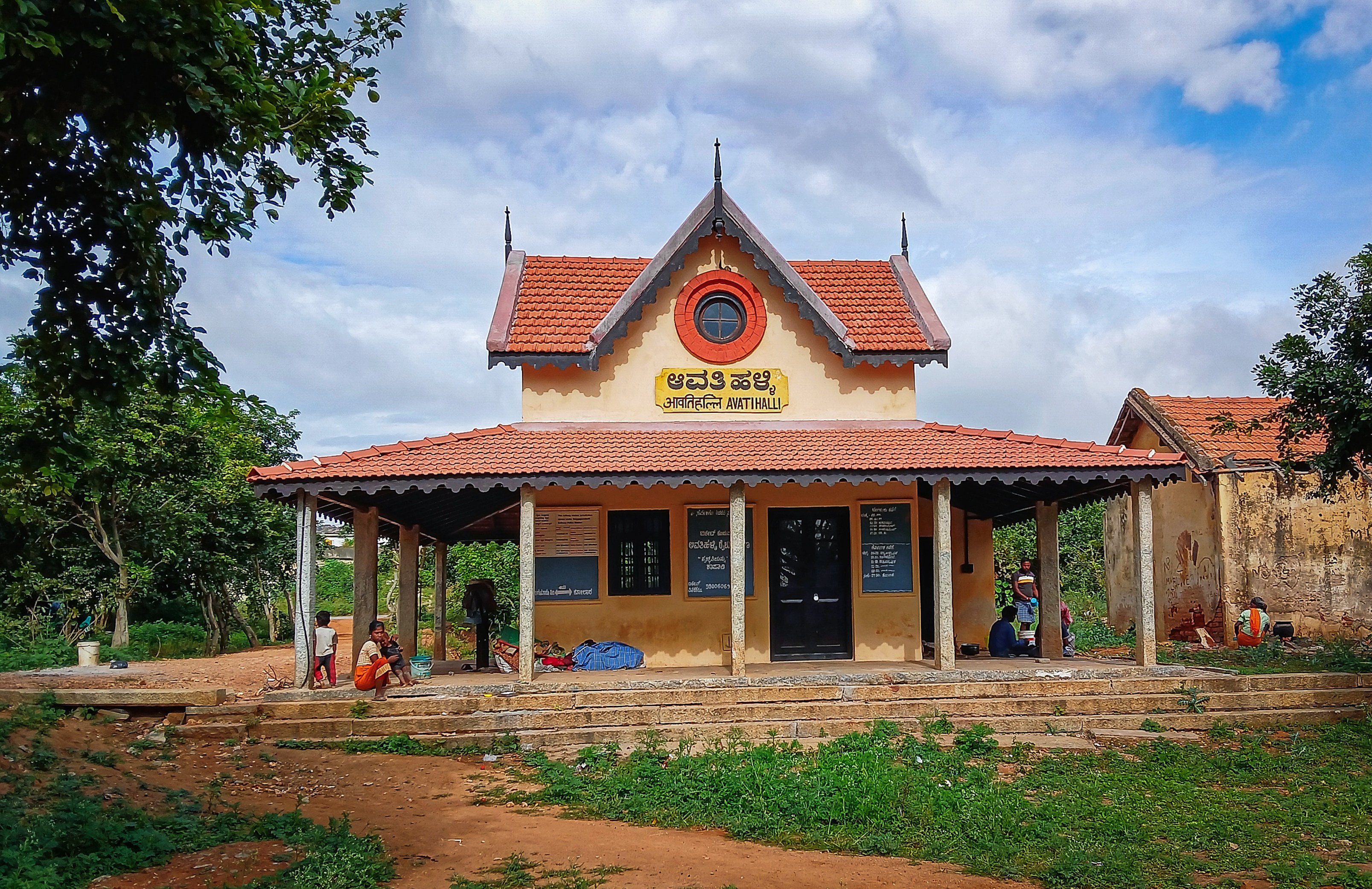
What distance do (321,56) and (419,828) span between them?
21.7 feet

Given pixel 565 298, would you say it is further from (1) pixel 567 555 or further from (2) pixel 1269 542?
(2) pixel 1269 542

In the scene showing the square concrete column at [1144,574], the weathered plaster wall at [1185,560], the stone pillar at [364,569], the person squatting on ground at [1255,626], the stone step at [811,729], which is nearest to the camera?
the stone step at [811,729]

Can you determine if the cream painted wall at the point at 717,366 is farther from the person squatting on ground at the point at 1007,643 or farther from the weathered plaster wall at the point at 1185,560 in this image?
the weathered plaster wall at the point at 1185,560

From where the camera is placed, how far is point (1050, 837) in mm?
7723

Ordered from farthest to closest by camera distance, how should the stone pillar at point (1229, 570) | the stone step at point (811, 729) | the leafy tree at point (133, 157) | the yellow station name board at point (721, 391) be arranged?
the stone pillar at point (1229, 570), the yellow station name board at point (721, 391), the stone step at point (811, 729), the leafy tree at point (133, 157)

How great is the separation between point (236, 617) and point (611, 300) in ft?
51.8

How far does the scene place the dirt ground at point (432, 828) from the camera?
22.6 ft

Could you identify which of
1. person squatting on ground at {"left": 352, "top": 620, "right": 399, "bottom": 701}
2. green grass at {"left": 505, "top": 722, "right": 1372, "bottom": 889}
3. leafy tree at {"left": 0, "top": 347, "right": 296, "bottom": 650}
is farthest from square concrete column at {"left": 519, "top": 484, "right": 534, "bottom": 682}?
leafy tree at {"left": 0, "top": 347, "right": 296, "bottom": 650}

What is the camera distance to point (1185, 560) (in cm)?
1872

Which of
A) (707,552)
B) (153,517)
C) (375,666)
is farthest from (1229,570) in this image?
(153,517)

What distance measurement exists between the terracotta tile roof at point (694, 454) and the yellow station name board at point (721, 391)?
31cm

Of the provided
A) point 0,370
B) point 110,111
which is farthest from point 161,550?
point 110,111

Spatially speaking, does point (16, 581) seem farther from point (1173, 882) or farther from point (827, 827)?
point (1173, 882)

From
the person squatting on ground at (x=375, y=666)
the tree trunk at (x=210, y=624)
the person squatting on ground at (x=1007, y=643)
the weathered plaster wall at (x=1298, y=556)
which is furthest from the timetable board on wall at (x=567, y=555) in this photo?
the tree trunk at (x=210, y=624)
